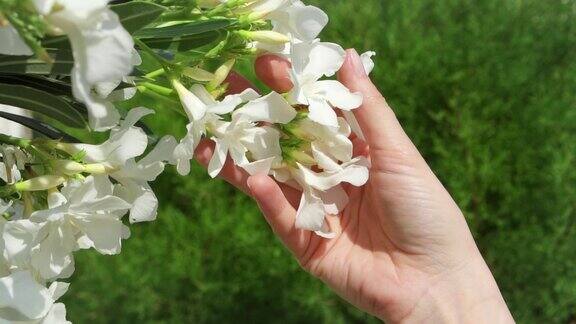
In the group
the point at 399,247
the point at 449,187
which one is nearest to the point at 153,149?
the point at 399,247

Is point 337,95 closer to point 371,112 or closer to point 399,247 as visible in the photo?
point 371,112

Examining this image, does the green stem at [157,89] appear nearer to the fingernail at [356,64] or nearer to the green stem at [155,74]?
the green stem at [155,74]

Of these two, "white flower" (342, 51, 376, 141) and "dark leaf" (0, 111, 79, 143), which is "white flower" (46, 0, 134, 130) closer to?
"dark leaf" (0, 111, 79, 143)

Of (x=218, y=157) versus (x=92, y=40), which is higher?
(x=92, y=40)

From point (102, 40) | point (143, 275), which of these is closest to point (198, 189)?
point (143, 275)

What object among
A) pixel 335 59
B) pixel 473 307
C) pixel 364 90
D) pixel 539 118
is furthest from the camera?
pixel 539 118

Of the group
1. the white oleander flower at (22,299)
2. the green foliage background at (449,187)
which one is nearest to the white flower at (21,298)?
the white oleander flower at (22,299)

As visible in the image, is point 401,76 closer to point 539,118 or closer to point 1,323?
point 539,118

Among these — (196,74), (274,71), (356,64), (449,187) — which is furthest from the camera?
(449,187)
